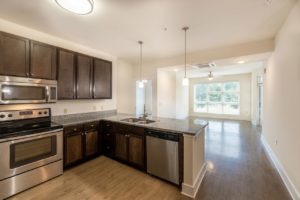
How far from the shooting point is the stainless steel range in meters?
2.10

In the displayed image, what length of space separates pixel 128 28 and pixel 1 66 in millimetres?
2159

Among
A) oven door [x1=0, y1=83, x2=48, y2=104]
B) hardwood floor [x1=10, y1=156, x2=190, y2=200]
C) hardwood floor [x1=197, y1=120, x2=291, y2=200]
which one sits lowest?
hardwood floor [x1=10, y1=156, x2=190, y2=200]

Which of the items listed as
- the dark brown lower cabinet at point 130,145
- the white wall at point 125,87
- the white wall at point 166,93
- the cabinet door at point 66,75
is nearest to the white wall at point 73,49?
the white wall at point 125,87

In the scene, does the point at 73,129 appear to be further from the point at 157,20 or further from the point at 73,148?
the point at 157,20

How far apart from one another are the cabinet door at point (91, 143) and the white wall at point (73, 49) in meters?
0.79

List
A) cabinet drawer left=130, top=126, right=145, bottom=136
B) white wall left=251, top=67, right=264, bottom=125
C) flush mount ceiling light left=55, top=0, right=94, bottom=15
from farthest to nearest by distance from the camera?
white wall left=251, top=67, right=264, bottom=125
cabinet drawer left=130, top=126, right=145, bottom=136
flush mount ceiling light left=55, top=0, right=94, bottom=15

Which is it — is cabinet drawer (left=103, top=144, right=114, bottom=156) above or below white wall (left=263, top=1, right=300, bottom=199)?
below

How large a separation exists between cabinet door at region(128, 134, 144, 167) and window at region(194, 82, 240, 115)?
7868mm

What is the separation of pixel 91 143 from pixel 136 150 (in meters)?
1.13

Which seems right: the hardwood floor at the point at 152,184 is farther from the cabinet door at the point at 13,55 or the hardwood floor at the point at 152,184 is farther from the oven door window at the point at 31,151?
the cabinet door at the point at 13,55

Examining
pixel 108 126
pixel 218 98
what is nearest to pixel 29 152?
pixel 108 126

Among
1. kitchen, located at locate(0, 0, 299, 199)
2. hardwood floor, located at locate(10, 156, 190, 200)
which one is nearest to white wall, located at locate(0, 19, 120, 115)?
kitchen, located at locate(0, 0, 299, 199)

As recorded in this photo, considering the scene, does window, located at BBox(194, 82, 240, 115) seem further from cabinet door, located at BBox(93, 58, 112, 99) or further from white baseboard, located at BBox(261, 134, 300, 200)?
cabinet door, located at BBox(93, 58, 112, 99)

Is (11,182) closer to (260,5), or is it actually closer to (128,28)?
(128,28)
